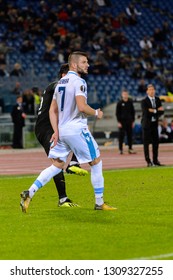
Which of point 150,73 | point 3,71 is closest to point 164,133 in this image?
point 3,71

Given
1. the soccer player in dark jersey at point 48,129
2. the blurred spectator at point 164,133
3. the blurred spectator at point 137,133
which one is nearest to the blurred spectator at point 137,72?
the blurred spectator at point 137,133

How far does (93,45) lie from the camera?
152 ft

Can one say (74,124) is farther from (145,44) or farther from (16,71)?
(145,44)

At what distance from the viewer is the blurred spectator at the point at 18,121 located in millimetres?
36406

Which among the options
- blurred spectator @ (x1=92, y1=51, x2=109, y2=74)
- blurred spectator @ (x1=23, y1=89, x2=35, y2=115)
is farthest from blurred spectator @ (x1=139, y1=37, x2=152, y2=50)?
blurred spectator @ (x1=23, y1=89, x2=35, y2=115)

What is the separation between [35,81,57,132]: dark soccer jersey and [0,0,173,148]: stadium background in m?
20.7

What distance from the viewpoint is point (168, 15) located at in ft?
173

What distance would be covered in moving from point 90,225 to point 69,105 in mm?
2039

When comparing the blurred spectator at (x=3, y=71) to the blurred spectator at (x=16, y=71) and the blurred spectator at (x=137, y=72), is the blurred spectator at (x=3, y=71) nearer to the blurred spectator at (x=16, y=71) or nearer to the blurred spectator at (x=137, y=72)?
the blurred spectator at (x=16, y=71)

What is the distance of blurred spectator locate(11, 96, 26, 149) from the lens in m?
36.4

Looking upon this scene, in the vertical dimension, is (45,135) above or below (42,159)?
above

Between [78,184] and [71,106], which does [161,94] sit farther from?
[71,106]

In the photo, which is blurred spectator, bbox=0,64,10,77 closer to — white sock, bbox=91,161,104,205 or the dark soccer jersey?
the dark soccer jersey

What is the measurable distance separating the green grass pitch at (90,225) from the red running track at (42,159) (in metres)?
6.20
